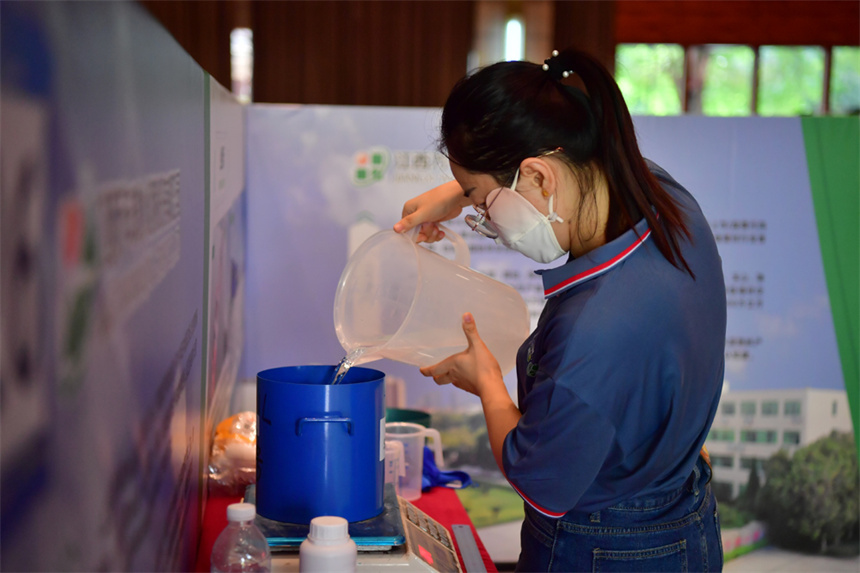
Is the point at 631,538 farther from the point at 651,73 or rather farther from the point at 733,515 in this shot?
the point at 651,73

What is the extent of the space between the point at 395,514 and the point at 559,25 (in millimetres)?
A: 5016

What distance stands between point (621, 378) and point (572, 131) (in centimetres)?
36

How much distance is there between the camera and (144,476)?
0.76m

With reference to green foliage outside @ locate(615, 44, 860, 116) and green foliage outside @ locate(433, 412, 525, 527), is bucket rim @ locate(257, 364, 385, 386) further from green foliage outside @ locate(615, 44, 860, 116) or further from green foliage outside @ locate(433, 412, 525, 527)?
green foliage outside @ locate(615, 44, 860, 116)

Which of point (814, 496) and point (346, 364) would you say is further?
point (814, 496)

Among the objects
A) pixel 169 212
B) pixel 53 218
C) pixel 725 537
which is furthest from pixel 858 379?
pixel 53 218

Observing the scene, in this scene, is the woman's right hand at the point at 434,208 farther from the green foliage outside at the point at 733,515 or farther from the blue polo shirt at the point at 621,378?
A: the green foliage outside at the point at 733,515

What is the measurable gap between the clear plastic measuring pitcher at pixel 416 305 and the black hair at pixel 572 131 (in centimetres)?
33

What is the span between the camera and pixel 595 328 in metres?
0.98

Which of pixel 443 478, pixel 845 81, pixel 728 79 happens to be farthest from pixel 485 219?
pixel 845 81

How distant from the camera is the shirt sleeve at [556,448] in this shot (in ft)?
3.21

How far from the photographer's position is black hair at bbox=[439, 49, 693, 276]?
1094 millimetres

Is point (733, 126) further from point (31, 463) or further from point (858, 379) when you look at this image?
point (31, 463)

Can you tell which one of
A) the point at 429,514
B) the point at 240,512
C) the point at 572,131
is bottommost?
the point at 429,514
